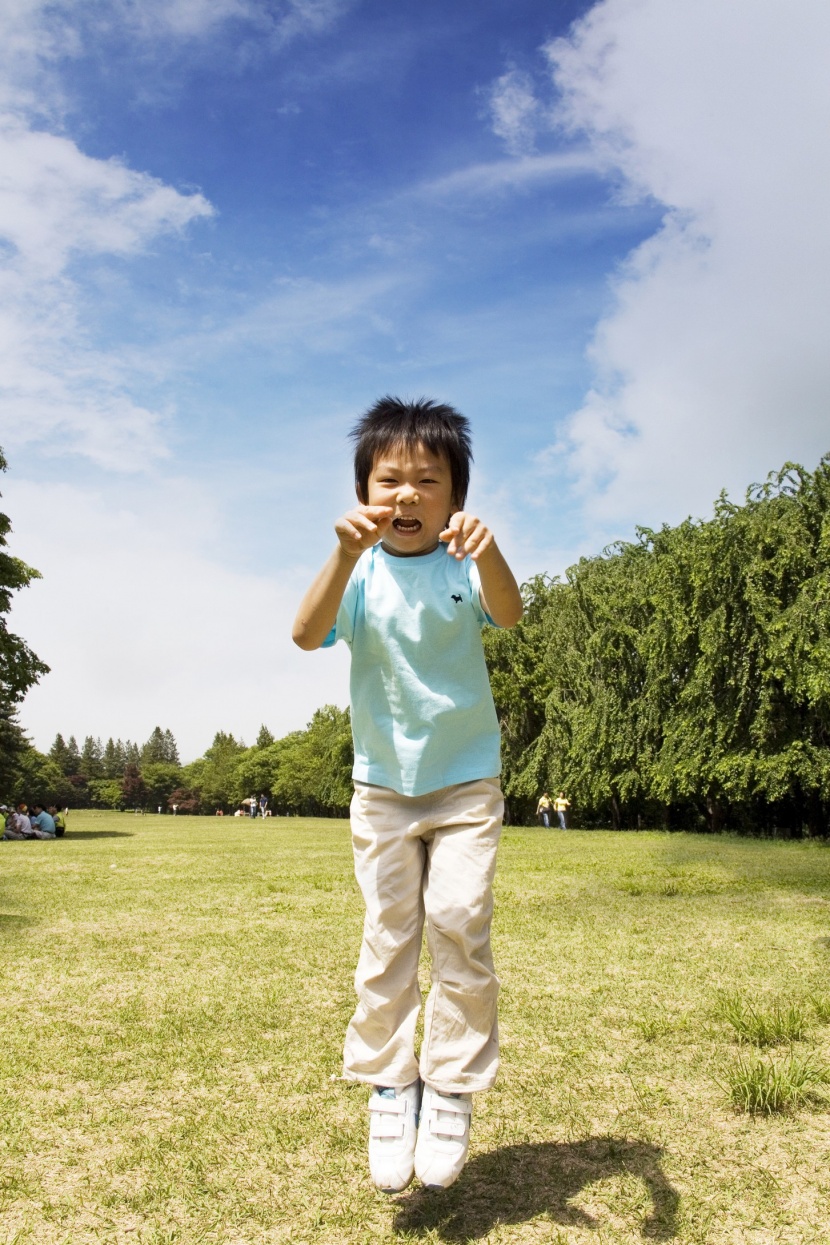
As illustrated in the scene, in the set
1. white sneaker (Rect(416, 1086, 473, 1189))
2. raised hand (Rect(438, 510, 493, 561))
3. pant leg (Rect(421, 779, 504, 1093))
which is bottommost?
white sneaker (Rect(416, 1086, 473, 1189))

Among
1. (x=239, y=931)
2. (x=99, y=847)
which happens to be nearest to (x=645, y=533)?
(x=99, y=847)

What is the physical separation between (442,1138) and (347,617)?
Answer: 1.42 meters

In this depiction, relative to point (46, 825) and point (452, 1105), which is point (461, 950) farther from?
point (46, 825)

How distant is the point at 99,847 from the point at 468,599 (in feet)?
55.7

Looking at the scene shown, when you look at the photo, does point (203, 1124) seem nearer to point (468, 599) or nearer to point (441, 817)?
point (441, 817)

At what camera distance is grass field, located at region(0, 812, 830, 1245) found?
7.64 ft

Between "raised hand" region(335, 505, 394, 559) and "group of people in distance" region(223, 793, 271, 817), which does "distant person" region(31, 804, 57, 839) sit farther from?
"group of people in distance" region(223, 793, 271, 817)

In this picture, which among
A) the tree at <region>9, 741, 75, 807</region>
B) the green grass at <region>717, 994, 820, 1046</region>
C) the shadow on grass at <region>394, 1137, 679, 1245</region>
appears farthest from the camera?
the tree at <region>9, 741, 75, 807</region>

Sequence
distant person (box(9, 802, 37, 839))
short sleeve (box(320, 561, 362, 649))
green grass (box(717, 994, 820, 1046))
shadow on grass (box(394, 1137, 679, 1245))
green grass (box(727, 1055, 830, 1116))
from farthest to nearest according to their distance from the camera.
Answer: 1. distant person (box(9, 802, 37, 839))
2. green grass (box(717, 994, 820, 1046))
3. green grass (box(727, 1055, 830, 1116))
4. short sleeve (box(320, 561, 362, 649))
5. shadow on grass (box(394, 1137, 679, 1245))

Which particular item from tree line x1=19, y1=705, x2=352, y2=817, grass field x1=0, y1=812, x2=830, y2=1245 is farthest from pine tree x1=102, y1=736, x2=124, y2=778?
grass field x1=0, y1=812, x2=830, y2=1245

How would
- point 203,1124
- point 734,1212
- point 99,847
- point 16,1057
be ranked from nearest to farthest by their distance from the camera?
point 734,1212
point 203,1124
point 16,1057
point 99,847

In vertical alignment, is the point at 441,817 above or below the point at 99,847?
above

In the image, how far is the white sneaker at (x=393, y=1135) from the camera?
92.7 inches

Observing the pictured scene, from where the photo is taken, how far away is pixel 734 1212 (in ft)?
7.58
